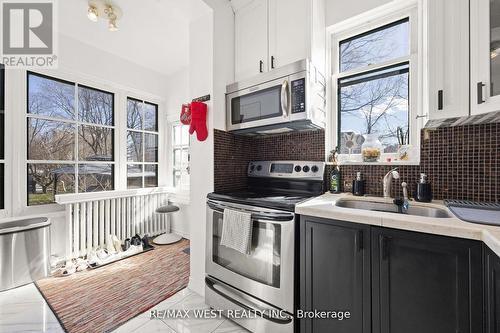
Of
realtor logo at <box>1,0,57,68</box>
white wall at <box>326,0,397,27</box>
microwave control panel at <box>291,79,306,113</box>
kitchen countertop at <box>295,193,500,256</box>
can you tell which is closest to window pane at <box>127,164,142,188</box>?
realtor logo at <box>1,0,57,68</box>

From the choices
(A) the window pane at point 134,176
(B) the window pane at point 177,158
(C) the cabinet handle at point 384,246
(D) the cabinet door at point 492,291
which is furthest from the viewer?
(B) the window pane at point 177,158

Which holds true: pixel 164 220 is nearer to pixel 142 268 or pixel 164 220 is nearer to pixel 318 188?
pixel 142 268

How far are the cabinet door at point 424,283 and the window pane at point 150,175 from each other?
3406mm

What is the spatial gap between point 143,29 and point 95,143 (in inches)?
65.0

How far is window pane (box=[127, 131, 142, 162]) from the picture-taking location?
3230 millimetres

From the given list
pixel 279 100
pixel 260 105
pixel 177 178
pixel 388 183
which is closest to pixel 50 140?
pixel 177 178

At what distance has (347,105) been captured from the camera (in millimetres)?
1848

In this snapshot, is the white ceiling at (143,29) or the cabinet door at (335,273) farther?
the white ceiling at (143,29)

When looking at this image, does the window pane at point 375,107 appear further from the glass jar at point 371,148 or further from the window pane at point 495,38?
the window pane at point 495,38

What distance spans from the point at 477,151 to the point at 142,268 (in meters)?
3.13

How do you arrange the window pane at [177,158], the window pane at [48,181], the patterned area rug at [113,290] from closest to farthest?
the patterned area rug at [113,290]
the window pane at [48,181]
the window pane at [177,158]

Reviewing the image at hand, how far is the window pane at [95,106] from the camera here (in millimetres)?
2789

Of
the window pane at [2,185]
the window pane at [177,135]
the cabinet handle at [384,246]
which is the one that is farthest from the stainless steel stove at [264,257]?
the window pane at [2,185]

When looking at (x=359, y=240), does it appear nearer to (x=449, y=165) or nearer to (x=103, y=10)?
(x=449, y=165)
